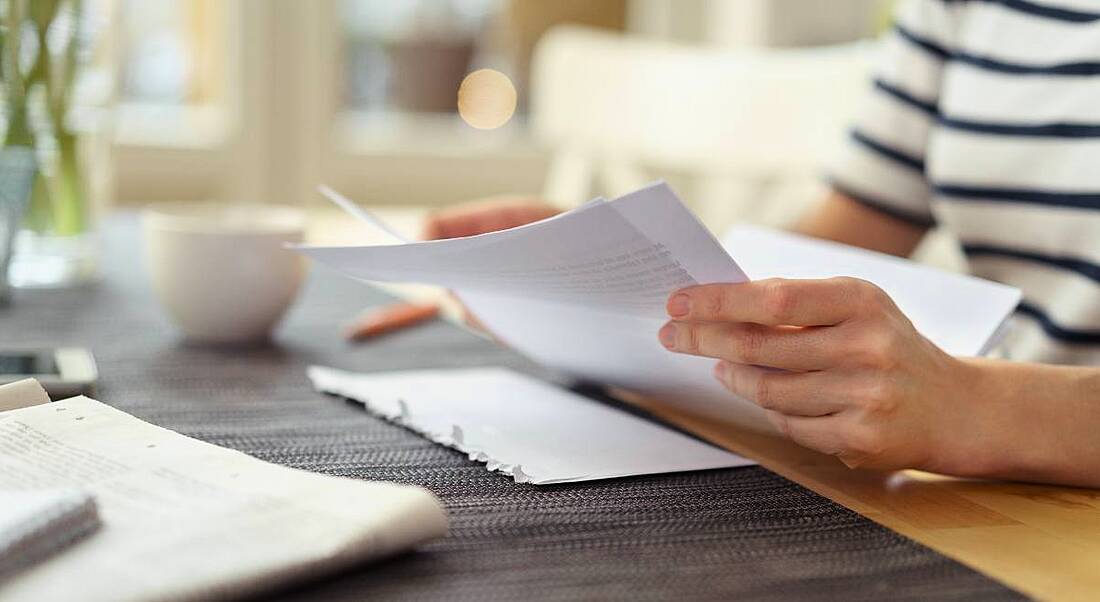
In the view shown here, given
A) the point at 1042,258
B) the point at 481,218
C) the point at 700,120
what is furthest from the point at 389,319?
the point at 700,120

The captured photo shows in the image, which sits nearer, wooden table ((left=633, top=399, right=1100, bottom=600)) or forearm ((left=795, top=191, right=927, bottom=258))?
wooden table ((left=633, top=399, right=1100, bottom=600))

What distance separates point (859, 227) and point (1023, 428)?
0.57 metres

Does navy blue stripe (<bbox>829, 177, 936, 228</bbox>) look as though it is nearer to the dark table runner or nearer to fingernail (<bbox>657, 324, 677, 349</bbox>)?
the dark table runner

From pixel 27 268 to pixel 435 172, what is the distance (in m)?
2.26

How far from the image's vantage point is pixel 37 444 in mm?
550

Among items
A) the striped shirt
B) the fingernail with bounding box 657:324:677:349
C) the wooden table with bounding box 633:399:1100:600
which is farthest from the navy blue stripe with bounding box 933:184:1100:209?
the fingernail with bounding box 657:324:677:349

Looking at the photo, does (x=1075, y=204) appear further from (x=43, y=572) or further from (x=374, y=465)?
(x=43, y=572)

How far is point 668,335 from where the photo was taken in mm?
637

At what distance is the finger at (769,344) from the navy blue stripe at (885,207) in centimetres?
61

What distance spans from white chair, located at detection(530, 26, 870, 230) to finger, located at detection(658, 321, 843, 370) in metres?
1.44

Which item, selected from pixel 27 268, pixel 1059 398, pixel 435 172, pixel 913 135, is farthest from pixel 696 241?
pixel 435 172

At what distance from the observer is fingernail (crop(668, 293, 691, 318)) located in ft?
1.95

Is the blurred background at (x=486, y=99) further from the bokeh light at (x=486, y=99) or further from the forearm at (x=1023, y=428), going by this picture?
the forearm at (x=1023, y=428)

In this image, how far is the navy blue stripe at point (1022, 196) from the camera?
100 cm
